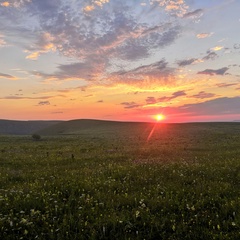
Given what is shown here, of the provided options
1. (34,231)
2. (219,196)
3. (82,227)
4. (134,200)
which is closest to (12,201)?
(34,231)

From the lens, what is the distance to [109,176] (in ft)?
42.8

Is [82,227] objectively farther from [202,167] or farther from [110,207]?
[202,167]

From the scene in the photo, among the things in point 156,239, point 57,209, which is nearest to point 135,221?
point 156,239

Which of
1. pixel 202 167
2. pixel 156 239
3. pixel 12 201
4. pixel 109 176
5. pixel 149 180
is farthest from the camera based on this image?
pixel 202 167

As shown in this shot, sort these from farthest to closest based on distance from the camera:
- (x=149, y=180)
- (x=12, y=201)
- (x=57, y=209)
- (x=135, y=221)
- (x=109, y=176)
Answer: (x=109, y=176) → (x=149, y=180) → (x=12, y=201) → (x=57, y=209) → (x=135, y=221)

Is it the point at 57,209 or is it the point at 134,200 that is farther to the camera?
the point at 134,200

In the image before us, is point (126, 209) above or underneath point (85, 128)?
underneath

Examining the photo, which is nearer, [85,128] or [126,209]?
[126,209]

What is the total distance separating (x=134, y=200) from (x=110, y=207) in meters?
0.96

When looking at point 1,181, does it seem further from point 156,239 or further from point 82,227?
point 156,239

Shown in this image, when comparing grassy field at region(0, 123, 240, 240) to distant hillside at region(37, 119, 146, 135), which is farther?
distant hillside at region(37, 119, 146, 135)

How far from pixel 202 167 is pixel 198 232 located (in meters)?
8.27

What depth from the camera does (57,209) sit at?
26.4 feet

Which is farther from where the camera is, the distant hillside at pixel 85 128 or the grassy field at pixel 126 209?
the distant hillside at pixel 85 128
